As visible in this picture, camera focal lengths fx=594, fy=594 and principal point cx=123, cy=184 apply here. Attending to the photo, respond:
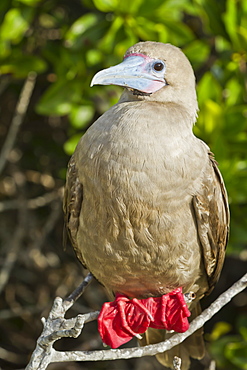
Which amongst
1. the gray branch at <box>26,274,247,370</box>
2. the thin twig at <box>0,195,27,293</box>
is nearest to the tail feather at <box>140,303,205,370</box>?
the gray branch at <box>26,274,247,370</box>

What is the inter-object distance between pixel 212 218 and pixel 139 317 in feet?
2.17

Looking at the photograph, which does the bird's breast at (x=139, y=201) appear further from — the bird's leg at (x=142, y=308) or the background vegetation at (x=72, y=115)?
the background vegetation at (x=72, y=115)

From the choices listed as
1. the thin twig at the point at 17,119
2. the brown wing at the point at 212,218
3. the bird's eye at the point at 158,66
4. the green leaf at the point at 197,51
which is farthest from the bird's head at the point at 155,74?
the thin twig at the point at 17,119

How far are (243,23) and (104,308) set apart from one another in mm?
2117

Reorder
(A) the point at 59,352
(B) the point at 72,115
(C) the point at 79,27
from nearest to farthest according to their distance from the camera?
(A) the point at 59,352 → (C) the point at 79,27 → (B) the point at 72,115

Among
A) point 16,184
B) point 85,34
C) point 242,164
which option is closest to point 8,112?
point 16,184

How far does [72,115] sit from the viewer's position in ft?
13.9

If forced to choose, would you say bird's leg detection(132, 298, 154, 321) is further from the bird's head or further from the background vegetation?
the background vegetation

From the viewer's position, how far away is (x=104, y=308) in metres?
3.15

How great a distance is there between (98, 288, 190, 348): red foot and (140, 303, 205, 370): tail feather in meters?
0.59

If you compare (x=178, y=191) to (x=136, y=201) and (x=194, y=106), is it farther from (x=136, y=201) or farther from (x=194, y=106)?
(x=194, y=106)

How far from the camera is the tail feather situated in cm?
368

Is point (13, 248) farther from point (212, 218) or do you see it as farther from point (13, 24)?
point (212, 218)

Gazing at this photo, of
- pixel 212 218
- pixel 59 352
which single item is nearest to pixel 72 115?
pixel 212 218
